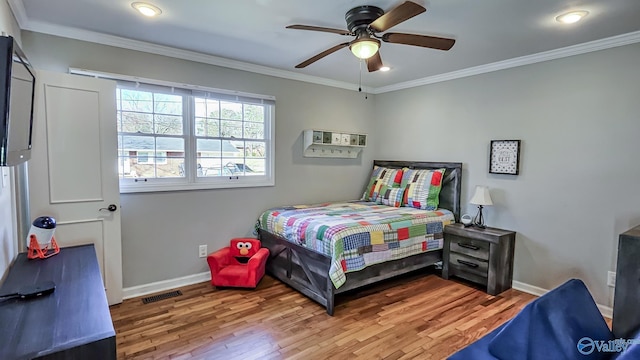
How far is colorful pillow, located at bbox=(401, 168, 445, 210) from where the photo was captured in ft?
12.8

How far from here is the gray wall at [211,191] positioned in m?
2.95

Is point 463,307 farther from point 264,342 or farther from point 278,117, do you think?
point 278,117

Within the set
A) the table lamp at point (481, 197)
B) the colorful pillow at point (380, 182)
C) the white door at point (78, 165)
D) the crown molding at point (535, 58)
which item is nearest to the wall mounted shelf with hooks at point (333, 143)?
the colorful pillow at point (380, 182)

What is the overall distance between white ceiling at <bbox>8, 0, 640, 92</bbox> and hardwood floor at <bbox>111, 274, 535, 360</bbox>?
2355mm

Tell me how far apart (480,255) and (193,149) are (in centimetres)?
318

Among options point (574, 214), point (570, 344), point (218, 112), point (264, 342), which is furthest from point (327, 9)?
point (574, 214)

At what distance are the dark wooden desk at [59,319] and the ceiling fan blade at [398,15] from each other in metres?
2.00

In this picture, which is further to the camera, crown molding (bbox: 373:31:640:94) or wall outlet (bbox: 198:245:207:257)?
wall outlet (bbox: 198:245:207:257)

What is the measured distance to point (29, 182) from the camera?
8.15 feet

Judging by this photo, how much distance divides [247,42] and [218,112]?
935 mm
